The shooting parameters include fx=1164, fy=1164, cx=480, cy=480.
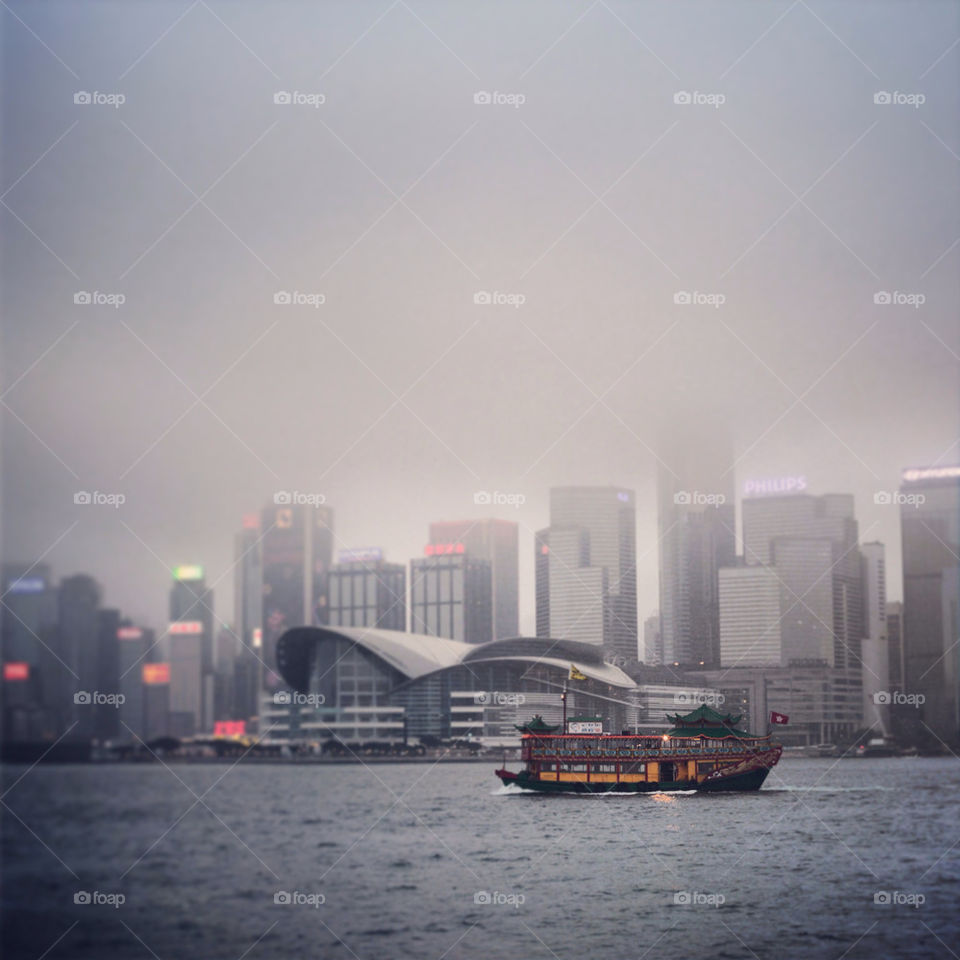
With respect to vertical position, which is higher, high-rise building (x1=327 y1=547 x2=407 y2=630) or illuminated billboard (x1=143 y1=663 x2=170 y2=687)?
high-rise building (x1=327 y1=547 x2=407 y2=630)

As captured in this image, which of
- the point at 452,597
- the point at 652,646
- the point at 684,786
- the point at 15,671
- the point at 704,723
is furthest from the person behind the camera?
the point at 684,786

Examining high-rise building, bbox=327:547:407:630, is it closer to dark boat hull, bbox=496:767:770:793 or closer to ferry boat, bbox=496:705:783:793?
ferry boat, bbox=496:705:783:793

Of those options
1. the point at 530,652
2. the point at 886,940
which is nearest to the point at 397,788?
the point at 530,652

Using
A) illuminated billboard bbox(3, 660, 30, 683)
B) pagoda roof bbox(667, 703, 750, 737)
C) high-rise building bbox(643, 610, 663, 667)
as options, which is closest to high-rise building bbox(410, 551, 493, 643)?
high-rise building bbox(643, 610, 663, 667)

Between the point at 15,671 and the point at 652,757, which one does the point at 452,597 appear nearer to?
the point at 652,757

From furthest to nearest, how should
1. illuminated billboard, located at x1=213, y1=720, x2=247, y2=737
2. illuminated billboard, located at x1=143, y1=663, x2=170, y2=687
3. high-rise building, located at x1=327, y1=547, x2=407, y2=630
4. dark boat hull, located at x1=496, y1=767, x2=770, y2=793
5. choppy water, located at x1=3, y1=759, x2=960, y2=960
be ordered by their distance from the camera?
illuminated billboard, located at x1=213, y1=720, x2=247, y2=737 → dark boat hull, located at x1=496, y1=767, x2=770, y2=793 → high-rise building, located at x1=327, y1=547, x2=407, y2=630 → illuminated billboard, located at x1=143, y1=663, x2=170, y2=687 → choppy water, located at x1=3, y1=759, x2=960, y2=960

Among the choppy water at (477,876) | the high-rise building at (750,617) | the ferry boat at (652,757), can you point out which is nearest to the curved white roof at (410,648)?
the ferry boat at (652,757)

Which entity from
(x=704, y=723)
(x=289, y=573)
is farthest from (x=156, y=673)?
(x=704, y=723)
